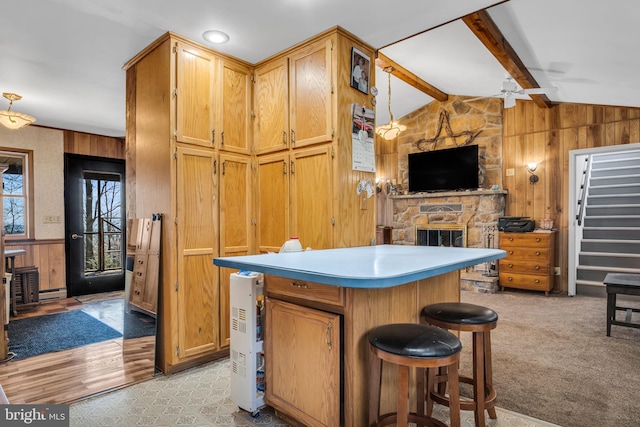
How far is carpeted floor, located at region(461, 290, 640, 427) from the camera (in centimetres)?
216

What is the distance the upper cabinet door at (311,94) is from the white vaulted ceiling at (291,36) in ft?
0.48

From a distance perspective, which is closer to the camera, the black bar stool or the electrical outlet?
the black bar stool

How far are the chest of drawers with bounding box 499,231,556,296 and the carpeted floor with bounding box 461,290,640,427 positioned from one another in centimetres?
78

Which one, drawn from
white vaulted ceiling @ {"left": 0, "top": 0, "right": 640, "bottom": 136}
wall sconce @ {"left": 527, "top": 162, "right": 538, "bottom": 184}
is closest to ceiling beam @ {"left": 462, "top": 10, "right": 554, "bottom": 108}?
white vaulted ceiling @ {"left": 0, "top": 0, "right": 640, "bottom": 136}

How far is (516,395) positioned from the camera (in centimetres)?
235

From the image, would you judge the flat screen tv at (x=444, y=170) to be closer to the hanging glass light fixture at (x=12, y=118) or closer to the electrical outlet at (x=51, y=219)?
the hanging glass light fixture at (x=12, y=118)

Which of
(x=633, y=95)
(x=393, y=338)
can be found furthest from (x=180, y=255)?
(x=633, y=95)

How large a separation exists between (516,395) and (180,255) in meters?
2.55

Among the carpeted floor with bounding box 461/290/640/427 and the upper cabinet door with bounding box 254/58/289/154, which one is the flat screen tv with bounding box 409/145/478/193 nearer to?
the carpeted floor with bounding box 461/290/640/427

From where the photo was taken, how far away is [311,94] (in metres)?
2.85

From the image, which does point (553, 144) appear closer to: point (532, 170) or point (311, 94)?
point (532, 170)

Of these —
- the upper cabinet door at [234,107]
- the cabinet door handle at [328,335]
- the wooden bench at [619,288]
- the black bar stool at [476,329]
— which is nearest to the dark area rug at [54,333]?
the upper cabinet door at [234,107]

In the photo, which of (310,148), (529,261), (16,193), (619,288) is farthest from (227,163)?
(529,261)

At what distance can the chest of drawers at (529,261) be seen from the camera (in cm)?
527
